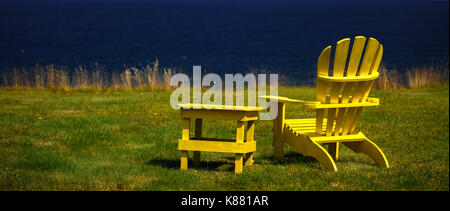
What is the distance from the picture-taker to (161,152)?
21.6ft

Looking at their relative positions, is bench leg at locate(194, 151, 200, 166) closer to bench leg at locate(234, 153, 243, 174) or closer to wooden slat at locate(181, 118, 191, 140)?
wooden slat at locate(181, 118, 191, 140)

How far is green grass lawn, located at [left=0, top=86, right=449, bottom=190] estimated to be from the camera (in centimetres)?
534

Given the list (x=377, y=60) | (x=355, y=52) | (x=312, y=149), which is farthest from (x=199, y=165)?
(x=377, y=60)

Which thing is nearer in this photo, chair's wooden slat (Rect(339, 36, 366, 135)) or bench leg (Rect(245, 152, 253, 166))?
chair's wooden slat (Rect(339, 36, 366, 135))

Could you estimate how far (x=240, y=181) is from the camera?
543 centimetres

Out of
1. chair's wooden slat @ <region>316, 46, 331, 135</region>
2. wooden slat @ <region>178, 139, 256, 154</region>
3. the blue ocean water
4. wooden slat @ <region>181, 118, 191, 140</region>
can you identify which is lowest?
the blue ocean water

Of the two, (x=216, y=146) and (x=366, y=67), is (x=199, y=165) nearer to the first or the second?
(x=216, y=146)

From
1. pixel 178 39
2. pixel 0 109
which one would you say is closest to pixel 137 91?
pixel 0 109

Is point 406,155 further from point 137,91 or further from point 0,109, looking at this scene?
point 137,91

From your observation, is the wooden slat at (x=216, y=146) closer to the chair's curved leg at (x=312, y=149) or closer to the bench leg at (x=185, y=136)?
the bench leg at (x=185, y=136)

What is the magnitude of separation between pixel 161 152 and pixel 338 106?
198 centimetres

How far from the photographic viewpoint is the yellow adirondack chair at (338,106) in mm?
5574

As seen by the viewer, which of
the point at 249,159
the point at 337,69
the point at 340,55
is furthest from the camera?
the point at 249,159

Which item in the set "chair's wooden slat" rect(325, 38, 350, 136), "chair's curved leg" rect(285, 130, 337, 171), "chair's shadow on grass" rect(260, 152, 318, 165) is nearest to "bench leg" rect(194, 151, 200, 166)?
"chair's shadow on grass" rect(260, 152, 318, 165)
